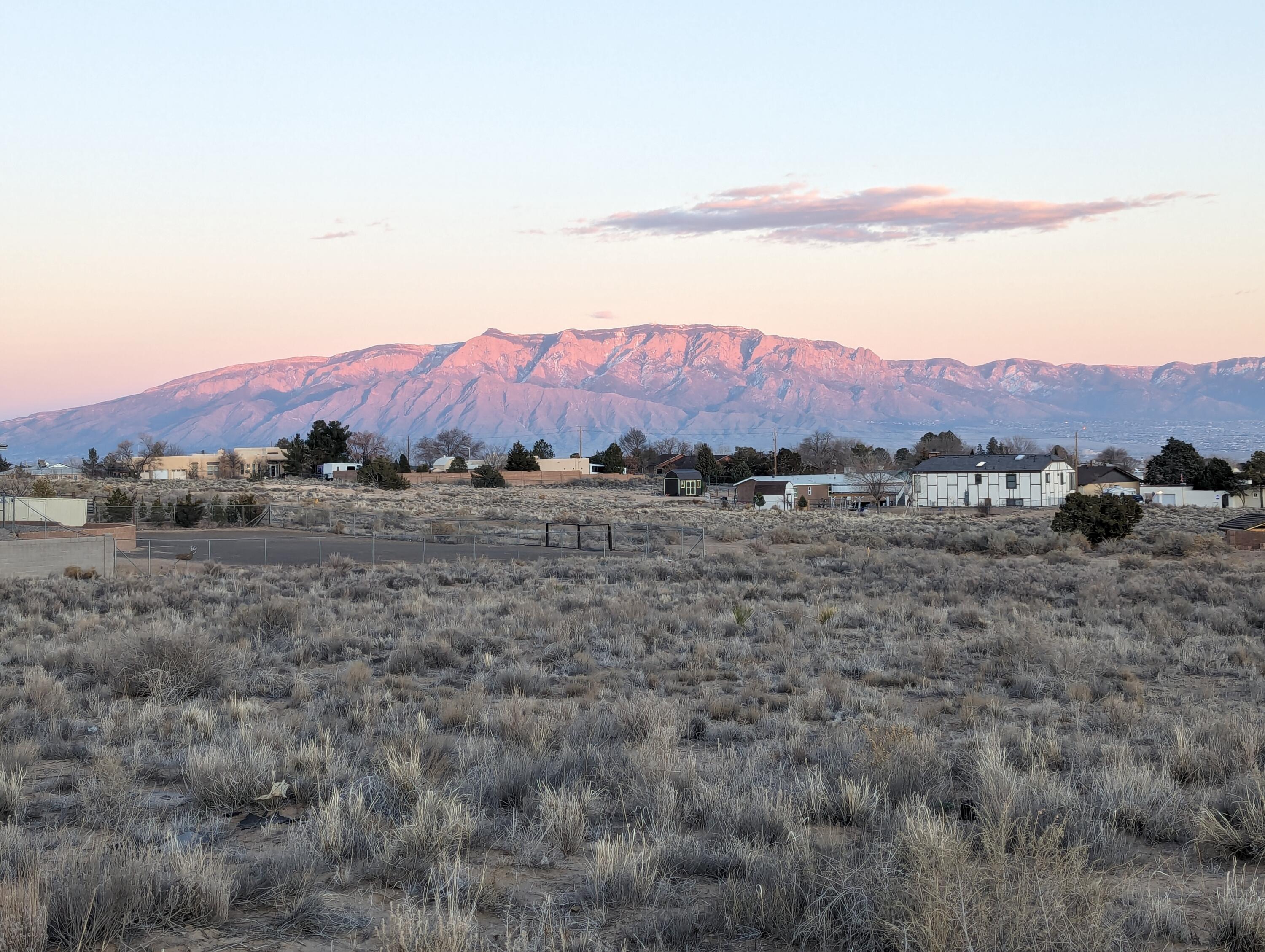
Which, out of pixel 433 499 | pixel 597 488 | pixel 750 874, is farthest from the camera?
pixel 597 488

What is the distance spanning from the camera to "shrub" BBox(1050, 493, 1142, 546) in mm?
44438

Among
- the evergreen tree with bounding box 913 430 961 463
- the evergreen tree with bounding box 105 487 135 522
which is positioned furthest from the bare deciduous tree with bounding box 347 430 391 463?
the evergreen tree with bounding box 913 430 961 463

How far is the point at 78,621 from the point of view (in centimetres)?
1983

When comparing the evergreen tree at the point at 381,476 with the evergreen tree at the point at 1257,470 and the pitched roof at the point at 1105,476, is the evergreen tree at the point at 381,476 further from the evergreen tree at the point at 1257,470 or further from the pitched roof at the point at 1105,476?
the evergreen tree at the point at 1257,470

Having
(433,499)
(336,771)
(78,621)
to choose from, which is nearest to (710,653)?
(336,771)

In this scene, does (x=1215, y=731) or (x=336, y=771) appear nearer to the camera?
(x=336, y=771)

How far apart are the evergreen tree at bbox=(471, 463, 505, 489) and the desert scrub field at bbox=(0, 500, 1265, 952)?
87.9m

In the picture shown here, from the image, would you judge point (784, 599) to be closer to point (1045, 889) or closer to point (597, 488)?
point (1045, 889)

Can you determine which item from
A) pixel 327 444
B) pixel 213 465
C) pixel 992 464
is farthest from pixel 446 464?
pixel 992 464

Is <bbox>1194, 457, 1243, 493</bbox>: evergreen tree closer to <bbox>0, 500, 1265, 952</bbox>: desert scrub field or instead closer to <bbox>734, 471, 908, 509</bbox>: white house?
<bbox>734, 471, 908, 509</bbox>: white house

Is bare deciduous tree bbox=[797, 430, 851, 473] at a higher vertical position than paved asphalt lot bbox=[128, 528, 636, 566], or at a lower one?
higher

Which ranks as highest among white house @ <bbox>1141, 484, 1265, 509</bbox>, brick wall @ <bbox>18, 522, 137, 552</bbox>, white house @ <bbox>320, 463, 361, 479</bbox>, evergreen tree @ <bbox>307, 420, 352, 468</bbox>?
evergreen tree @ <bbox>307, 420, 352, 468</bbox>

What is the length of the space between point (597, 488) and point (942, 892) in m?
109

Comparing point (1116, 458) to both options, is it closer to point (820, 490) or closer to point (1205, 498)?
point (1205, 498)
